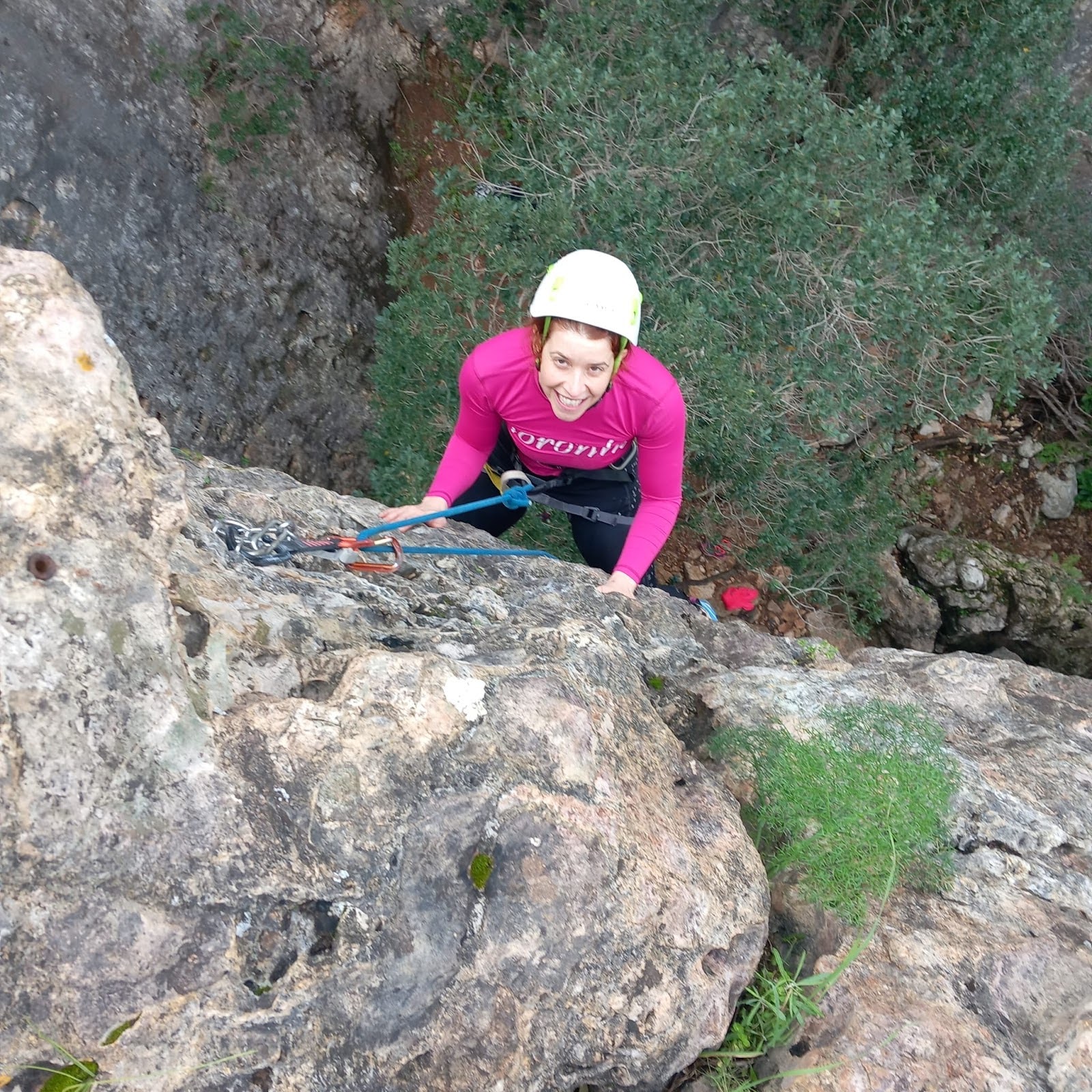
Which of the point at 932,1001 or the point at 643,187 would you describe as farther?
the point at 643,187

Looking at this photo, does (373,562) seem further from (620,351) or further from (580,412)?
(620,351)

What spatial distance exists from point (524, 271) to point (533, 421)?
184 cm

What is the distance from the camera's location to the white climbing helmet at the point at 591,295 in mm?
2576

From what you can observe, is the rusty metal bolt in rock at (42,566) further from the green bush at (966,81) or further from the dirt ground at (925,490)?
the green bush at (966,81)

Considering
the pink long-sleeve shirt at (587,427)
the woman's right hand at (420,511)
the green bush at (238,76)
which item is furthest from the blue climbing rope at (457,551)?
the green bush at (238,76)

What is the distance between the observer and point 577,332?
2.61 metres

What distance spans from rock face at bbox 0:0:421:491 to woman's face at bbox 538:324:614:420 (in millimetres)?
3618

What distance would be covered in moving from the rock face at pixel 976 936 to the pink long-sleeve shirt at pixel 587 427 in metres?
0.89

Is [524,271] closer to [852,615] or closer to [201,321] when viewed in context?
[201,321]

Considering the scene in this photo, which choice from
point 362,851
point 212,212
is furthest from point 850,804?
point 212,212

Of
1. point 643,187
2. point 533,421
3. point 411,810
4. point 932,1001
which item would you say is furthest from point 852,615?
point 411,810

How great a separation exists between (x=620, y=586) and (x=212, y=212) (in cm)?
430

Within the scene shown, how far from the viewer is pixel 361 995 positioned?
1.68 meters

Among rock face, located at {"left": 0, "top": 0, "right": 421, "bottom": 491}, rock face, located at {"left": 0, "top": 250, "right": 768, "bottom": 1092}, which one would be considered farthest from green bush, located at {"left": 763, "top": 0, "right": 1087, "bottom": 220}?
rock face, located at {"left": 0, "top": 250, "right": 768, "bottom": 1092}
